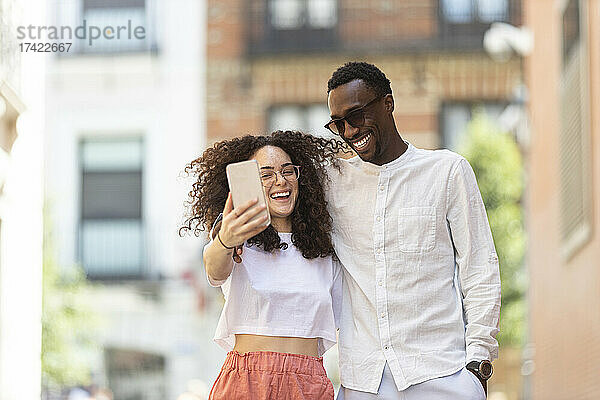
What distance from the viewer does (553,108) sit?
11.8 m

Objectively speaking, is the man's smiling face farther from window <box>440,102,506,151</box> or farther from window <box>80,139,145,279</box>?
window <box>80,139,145,279</box>

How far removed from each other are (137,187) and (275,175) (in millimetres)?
15747

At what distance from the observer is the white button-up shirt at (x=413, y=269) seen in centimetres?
351

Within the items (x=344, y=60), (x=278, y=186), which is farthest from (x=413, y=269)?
(x=344, y=60)

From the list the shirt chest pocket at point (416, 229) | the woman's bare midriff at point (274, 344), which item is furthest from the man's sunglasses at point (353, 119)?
the woman's bare midriff at point (274, 344)

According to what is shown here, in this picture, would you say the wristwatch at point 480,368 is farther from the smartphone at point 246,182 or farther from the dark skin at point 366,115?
the smartphone at point 246,182

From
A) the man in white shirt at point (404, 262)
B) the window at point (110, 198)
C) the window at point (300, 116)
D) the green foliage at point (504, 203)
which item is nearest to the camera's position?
the man in white shirt at point (404, 262)

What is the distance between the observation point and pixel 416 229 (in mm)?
3600

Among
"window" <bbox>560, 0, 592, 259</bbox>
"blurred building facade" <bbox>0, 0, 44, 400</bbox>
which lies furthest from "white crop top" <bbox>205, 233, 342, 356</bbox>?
"window" <bbox>560, 0, 592, 259</bbox>

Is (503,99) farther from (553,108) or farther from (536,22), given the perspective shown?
(553,108)

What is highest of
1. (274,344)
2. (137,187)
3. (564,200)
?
(137,187)

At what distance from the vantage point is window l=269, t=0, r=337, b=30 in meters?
18.6

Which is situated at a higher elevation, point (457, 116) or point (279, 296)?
point (457, 116)

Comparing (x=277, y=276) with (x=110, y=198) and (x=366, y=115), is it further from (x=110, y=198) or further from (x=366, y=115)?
(x=110, y=198)
